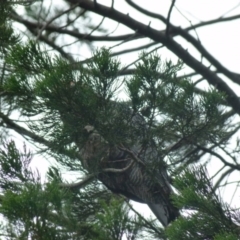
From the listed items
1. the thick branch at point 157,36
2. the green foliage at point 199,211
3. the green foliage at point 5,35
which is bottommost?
the green foliage at point 199,211

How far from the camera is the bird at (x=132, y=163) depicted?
3.93 meters

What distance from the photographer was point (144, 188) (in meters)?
5.26

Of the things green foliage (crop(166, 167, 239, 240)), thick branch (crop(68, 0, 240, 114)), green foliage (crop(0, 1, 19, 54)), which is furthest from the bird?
thick branch (crop(68, 0, 240, 114))

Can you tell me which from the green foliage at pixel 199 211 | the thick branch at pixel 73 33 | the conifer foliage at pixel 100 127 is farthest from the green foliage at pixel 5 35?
the green foliage at pixel 199 211

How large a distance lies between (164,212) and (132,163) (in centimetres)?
107

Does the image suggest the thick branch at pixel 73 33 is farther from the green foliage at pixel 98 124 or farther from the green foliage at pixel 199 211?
the green foliage at pixel 199 211

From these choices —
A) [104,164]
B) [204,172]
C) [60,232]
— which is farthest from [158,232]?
[60,232]

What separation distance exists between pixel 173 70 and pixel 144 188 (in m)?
1.58

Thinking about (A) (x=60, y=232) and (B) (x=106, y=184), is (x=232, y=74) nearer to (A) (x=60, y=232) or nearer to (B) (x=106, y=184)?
(B) (x=106, y=184)

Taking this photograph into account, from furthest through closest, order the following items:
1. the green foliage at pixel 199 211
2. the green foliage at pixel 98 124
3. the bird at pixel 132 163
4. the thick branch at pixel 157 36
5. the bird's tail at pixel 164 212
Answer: the thick branch at pixel 157 36 < the bird's tail at pixel 164 212 < the bird at pixel 132 163 < the green foliage at pixel 199 211 < the green foliage at pixel 98 124

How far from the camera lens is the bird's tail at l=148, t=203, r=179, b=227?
16.0ft

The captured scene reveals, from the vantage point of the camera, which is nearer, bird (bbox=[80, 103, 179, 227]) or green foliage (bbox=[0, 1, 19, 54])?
bird (bbox=[80, 103, 179, 227])

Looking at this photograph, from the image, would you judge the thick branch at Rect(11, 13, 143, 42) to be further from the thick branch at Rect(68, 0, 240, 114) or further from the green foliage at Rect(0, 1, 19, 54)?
the green foliage at Rect(0, 1, 19, 54)

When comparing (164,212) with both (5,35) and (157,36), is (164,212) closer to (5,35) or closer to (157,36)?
(157,36)
